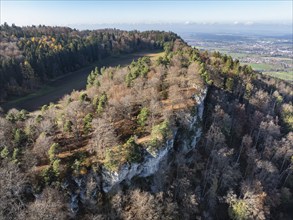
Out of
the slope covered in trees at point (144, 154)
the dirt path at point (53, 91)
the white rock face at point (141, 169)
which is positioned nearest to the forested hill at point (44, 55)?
the dirt path at point (53, 91)

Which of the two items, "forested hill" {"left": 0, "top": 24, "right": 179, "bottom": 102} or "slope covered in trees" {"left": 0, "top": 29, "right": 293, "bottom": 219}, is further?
"forested hill" {"left": 0, "top": 24, "right": 179, "bottom": 102}

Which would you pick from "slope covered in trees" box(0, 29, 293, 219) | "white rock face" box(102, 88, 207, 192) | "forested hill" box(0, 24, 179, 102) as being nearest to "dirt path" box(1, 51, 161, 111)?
"forested hill" box(0, 24, 179, 102)

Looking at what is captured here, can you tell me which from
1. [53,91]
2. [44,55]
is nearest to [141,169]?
[53,91]

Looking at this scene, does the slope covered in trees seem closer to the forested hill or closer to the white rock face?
the white rock face

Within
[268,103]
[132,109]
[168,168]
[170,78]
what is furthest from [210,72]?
[168,168]

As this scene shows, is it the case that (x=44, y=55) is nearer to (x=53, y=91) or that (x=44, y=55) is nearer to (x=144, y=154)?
(x=53, y=91)
